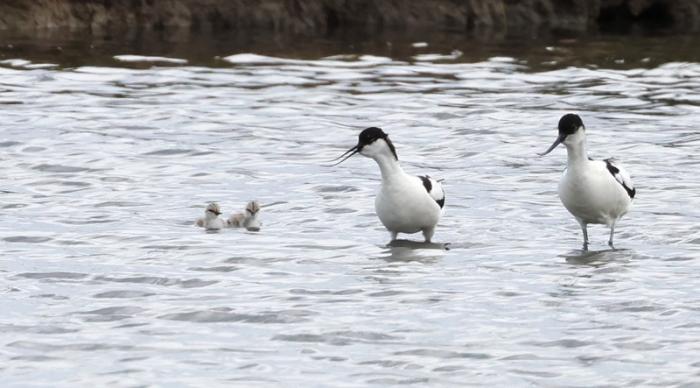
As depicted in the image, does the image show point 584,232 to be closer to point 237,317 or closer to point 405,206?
point 405,206

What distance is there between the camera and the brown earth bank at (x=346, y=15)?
2562cm

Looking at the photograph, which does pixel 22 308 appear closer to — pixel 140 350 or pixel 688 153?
pixel 140 350

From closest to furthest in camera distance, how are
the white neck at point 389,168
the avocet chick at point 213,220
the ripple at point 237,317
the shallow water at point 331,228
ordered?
the shallow water at point 331,228 < the ripple at point 237,317 < the white neck at point 389,168 < the avocet chick at point 213,220

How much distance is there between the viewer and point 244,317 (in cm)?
1009

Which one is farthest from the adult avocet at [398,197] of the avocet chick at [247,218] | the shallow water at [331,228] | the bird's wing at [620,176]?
the bird's wing at [620,176]

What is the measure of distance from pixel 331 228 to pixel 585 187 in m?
2.19

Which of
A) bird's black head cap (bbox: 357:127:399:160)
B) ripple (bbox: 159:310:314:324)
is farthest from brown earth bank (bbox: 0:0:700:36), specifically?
ripple (bbox: 159:310:314:324)

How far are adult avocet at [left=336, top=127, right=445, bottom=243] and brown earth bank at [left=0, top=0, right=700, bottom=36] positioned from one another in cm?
1353

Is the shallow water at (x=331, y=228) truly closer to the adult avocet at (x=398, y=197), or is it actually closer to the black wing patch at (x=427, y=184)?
the adult avocet at (x=398, y=197)

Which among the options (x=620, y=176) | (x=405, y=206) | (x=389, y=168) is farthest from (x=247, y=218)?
(x=620, y=176)

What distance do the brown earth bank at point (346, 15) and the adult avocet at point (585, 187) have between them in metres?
14.1

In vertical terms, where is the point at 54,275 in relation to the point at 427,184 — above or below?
below

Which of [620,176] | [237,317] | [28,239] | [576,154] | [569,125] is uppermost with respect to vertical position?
[569,125]

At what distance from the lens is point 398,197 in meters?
12.6
